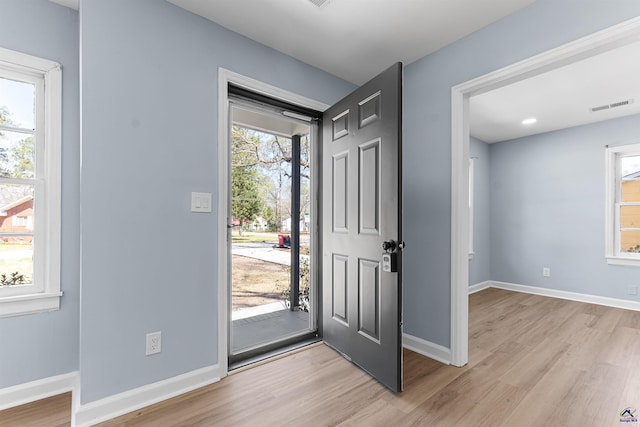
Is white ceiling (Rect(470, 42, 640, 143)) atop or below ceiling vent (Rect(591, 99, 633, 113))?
atop

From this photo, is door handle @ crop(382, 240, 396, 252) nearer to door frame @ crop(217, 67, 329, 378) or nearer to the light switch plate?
door frame @ crop(217, 67, 329, 378)

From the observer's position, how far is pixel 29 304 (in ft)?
6.00

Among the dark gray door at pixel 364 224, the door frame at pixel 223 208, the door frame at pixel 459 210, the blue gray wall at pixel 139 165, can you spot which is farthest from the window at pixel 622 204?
the door frame at pixel 223 208

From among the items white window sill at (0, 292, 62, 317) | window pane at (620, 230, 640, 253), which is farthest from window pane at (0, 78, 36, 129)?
window pane at (620, 230, 640, 253)

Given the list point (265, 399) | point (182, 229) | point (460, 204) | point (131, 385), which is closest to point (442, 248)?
point (460, 204)

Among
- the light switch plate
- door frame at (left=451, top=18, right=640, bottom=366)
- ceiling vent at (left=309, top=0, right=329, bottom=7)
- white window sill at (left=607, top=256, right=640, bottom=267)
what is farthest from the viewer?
white window sill at (left=607, top=256, right=640, bottom=267)

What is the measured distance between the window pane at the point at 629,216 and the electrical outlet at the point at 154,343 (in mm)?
5686

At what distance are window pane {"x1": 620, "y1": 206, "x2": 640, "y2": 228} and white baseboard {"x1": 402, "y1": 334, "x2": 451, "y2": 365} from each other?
3.74 metres

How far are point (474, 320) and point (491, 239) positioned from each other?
239cm

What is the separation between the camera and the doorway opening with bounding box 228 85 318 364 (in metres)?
2.47

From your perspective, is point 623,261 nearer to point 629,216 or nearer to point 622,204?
point 629,216

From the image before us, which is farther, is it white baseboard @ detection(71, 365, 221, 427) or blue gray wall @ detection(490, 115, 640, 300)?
blue gray wall @ detection(490, 115, 640, 300)

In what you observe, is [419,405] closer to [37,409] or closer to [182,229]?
[182,229]

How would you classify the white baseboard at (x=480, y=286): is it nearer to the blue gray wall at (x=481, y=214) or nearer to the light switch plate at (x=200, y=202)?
the blue gray wall at (x=481, y=214)
